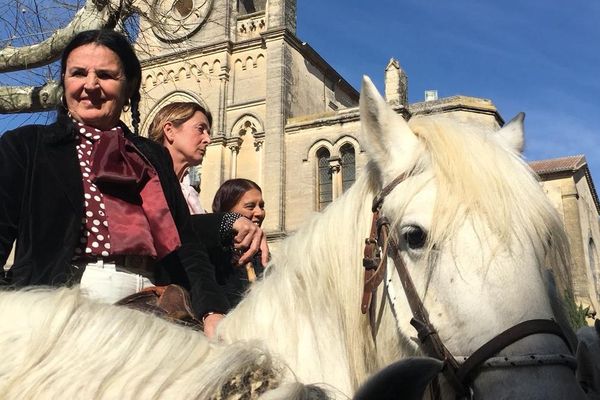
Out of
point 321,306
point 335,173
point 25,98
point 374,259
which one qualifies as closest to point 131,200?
point 321,306

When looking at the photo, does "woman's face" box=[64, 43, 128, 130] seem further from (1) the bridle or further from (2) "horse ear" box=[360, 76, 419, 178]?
(1) the bridle

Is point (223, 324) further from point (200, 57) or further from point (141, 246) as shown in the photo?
point (200, 57)

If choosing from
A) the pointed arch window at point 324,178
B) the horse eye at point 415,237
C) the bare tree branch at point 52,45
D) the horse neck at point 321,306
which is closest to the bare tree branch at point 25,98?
the bare tree branch at point 52,45

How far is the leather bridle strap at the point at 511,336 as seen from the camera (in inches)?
61.7

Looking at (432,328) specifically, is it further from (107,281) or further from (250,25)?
(250,25)

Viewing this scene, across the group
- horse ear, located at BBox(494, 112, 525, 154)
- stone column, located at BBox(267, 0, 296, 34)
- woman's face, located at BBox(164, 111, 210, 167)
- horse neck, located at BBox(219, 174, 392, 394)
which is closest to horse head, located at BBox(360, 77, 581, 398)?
horse neck, located at BBox(219, 174, 392, 394)

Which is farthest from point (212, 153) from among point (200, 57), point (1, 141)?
point (1, 141)

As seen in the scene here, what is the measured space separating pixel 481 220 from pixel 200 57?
71.4ft

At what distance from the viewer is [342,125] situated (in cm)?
1983

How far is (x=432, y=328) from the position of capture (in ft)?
5.67

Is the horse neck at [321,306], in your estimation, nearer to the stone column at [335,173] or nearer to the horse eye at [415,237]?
the horse eye at [415,237]

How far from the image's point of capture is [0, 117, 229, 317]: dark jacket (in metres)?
1.91

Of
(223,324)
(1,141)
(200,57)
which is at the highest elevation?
(200,57)

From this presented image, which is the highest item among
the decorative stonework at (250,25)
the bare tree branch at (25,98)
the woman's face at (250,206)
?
the decorative stonework at (250,25)
